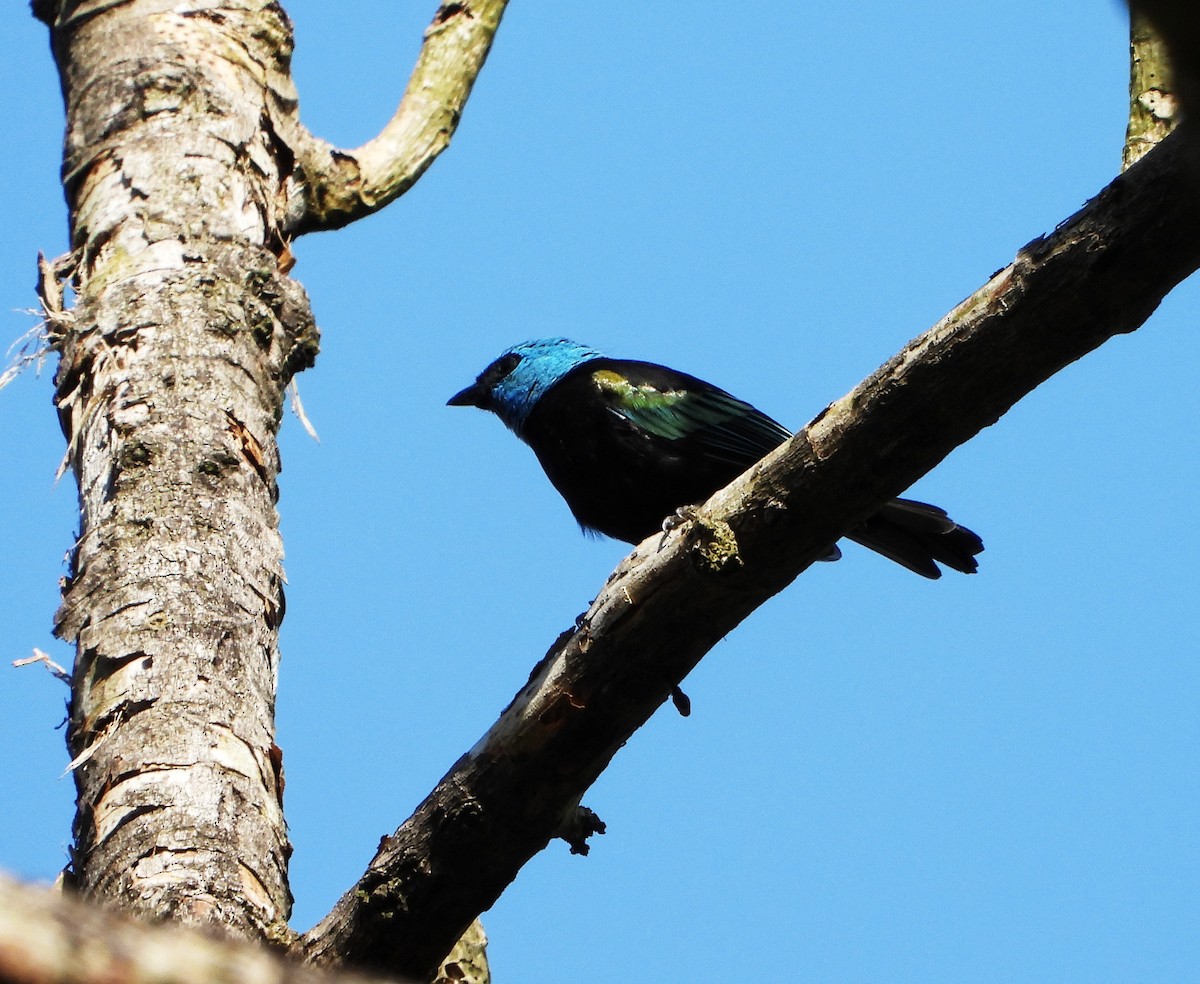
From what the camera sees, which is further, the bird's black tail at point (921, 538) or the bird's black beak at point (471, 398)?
the bird's black beak at point (471, 398)

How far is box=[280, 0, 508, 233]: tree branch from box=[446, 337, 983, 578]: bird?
1.11 meters

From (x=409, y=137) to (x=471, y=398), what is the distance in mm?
1627

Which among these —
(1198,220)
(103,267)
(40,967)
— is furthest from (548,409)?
(40,967)

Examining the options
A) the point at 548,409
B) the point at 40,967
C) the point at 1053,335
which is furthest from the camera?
the point at 548,409

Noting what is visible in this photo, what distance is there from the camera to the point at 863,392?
2822 millimetres

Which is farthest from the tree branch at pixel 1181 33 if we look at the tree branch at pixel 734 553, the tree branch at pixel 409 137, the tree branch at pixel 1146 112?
the tree branch at pixel 409 137

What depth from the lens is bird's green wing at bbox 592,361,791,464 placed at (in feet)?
Result: 17.5

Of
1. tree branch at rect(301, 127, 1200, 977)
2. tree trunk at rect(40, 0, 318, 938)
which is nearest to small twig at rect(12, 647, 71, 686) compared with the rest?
tree trunk at rect(40, 0, 318, 938)

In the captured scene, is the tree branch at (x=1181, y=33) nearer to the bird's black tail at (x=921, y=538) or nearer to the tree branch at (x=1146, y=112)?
the tree branch at (x=1146, y=112)

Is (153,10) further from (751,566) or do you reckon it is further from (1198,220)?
(1198,220)

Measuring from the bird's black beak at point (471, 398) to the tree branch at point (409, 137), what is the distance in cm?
144

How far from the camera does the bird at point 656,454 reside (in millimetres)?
5148

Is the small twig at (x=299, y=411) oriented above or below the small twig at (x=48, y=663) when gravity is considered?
above

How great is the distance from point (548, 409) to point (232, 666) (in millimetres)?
2321
